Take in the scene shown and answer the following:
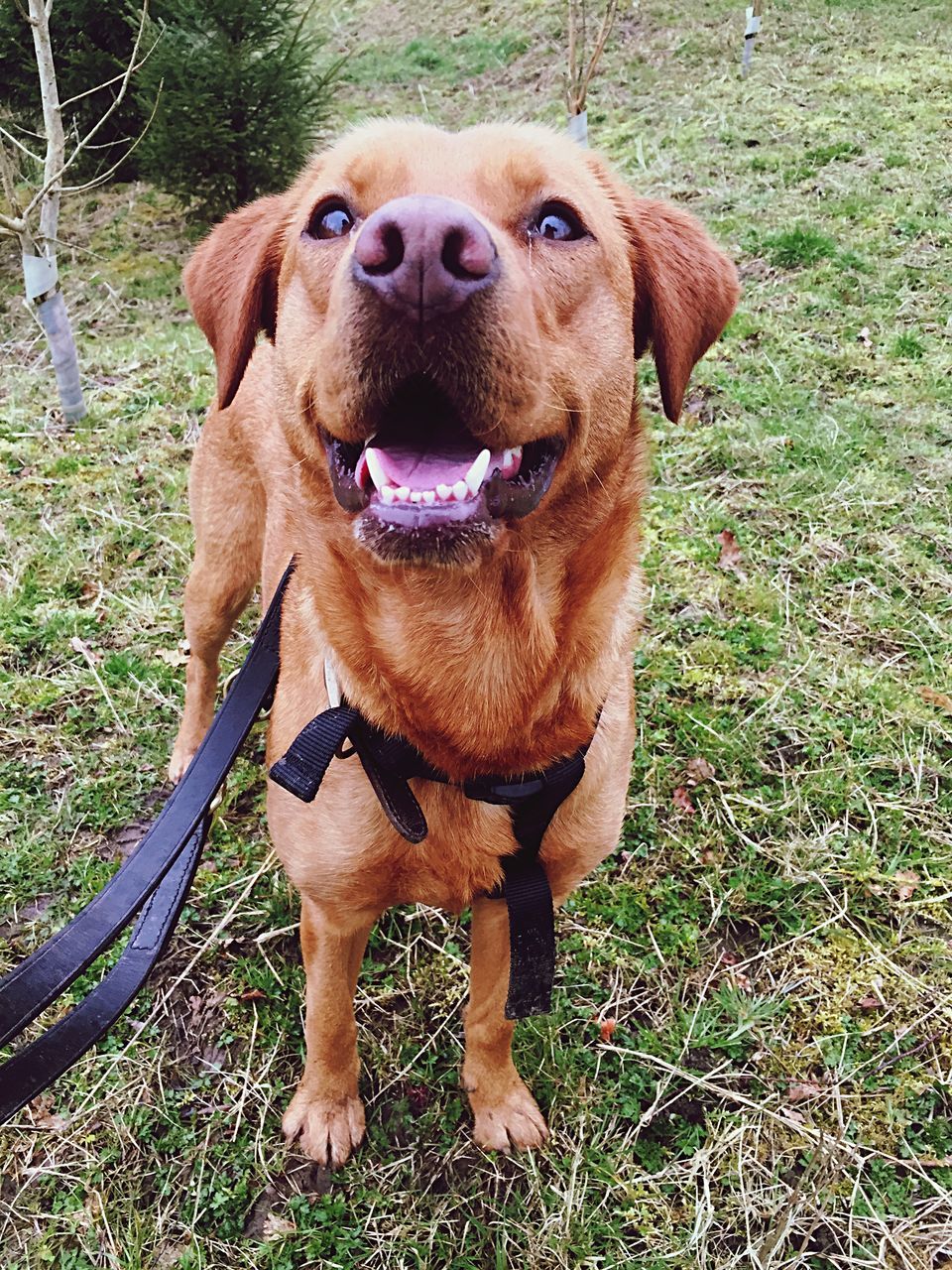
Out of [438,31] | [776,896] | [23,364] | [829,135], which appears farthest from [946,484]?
[438,31]

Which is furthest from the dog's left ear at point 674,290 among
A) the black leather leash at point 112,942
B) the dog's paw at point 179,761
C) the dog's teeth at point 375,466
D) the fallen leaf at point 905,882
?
the dog's paw at point 179,761

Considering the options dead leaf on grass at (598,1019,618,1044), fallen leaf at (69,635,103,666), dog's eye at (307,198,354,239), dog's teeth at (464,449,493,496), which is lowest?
dead leaf on grass at (598,1019,618,1044)

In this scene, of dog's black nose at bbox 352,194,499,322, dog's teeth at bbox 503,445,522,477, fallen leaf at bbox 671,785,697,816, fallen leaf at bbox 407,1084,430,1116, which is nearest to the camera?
dog's black nose at bbox 352,194,499,322

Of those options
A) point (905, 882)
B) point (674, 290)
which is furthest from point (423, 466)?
point (905, 882)

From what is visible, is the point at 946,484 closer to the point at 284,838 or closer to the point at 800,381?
the point at 800,381

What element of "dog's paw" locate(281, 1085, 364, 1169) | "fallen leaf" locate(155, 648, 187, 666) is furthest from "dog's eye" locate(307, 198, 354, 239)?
"fallen leaf" locate(155, 648, 187, 666)

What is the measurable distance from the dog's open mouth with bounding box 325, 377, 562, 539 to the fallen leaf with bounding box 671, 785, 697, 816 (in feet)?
6.14

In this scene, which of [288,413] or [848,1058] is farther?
[848,1058]

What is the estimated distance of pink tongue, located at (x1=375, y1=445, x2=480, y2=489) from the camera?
155 cm

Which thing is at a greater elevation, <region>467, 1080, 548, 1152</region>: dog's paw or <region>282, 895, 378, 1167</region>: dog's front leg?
<region>282, 895, 378, 1167</region>: dog's front leg

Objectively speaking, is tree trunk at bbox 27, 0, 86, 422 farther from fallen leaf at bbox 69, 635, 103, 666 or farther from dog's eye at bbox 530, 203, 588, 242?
dog's eye at bbox 530, 203, 588, 242

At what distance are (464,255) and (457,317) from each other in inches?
3.7

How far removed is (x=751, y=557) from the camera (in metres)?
4.16

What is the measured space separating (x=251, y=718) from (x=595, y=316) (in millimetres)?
1290
